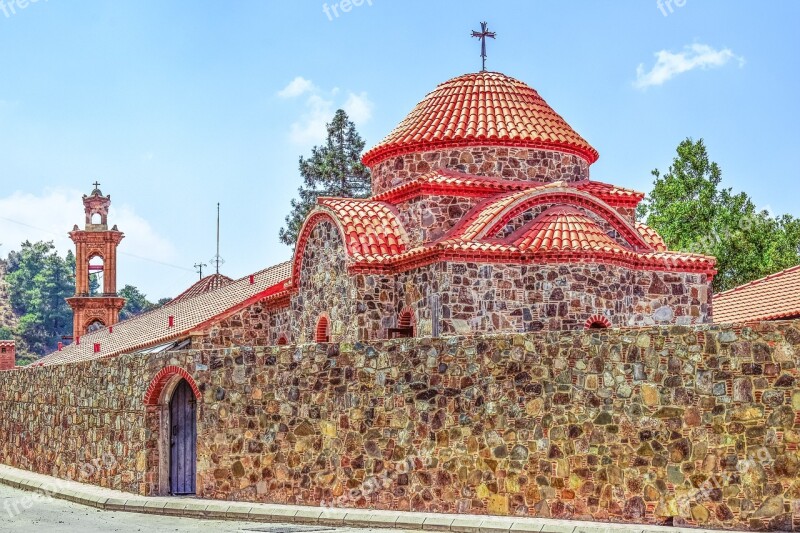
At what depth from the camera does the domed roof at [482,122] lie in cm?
2283

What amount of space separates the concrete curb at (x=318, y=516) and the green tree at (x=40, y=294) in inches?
3406

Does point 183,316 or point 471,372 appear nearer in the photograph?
point 471,372

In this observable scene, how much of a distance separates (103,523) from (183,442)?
2727 mm

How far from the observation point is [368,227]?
73.7ft

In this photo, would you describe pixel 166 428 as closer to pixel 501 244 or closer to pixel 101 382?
pixel 101 382

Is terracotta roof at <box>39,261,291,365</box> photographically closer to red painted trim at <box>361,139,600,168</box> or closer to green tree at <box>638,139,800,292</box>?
red painted trim at <box>361,139,600,168</box>

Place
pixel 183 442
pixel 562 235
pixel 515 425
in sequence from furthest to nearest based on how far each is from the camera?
pixel 562 235
pixel 183 442
pixel 515 425

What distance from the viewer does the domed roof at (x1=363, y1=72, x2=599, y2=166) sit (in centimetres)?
2283

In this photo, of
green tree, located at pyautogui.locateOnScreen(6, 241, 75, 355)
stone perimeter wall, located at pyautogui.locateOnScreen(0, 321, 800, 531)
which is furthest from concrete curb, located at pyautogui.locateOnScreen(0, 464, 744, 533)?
green tree, located at pyautogui.locateOnScreen(6, 241, 75, 355)

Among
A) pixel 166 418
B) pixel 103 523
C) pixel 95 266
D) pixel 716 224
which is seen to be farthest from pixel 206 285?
pixel 103 523

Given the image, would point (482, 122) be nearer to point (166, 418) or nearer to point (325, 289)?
point (325, 289)

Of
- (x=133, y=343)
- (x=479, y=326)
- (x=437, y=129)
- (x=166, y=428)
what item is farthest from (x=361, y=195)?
(x=166, y=428)

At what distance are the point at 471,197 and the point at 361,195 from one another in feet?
89.2

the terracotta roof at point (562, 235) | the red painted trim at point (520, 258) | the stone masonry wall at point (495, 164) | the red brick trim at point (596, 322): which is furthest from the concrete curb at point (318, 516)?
the stone masonry wall at point (495, 164)
